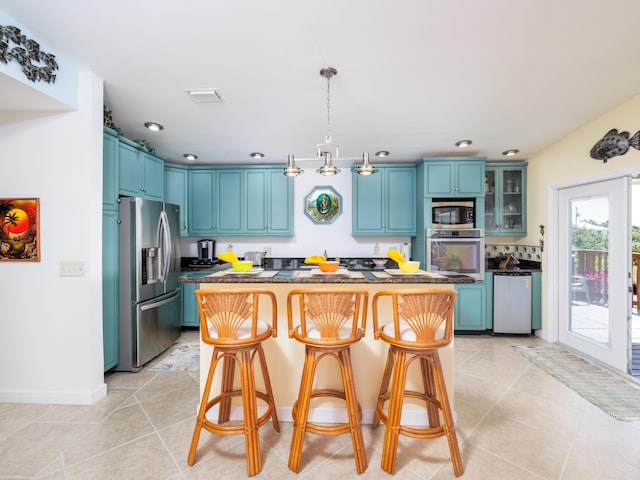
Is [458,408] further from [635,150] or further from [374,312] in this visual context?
[635,150]

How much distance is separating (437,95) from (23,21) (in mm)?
2826

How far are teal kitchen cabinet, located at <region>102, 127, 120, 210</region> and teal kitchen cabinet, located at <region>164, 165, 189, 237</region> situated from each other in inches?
58.5

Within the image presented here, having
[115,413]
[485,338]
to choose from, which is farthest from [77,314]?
[485,338]

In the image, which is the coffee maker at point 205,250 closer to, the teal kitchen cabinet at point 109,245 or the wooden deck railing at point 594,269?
the teal kitchen cabinet at point 109,245

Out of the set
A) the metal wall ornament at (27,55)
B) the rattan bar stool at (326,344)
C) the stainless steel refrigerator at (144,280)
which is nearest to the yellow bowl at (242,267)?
the rattan bar stool at (326,344)

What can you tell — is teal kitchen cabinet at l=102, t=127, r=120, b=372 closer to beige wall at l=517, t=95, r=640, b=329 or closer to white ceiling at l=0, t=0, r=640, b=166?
white ceiling at l=0, t=0, r=640, b=166

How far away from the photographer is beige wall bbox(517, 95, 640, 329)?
268 cm

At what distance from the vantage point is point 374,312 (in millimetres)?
1701

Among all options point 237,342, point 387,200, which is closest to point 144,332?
point 237,342

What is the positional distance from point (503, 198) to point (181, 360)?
4.60 metres

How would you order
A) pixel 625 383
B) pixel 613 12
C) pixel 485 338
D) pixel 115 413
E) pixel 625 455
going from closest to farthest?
pixel 613 12 < pixel 625 455 < pixel 115 413 < pixel 625 383 < pixel 485 338

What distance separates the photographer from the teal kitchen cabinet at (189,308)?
12.8 feet

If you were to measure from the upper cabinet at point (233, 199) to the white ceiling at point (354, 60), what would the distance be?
1067mm

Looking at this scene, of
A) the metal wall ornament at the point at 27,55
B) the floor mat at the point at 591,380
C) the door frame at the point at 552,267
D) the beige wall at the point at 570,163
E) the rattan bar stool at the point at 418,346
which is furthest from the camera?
the door frame at the point at 552,267
